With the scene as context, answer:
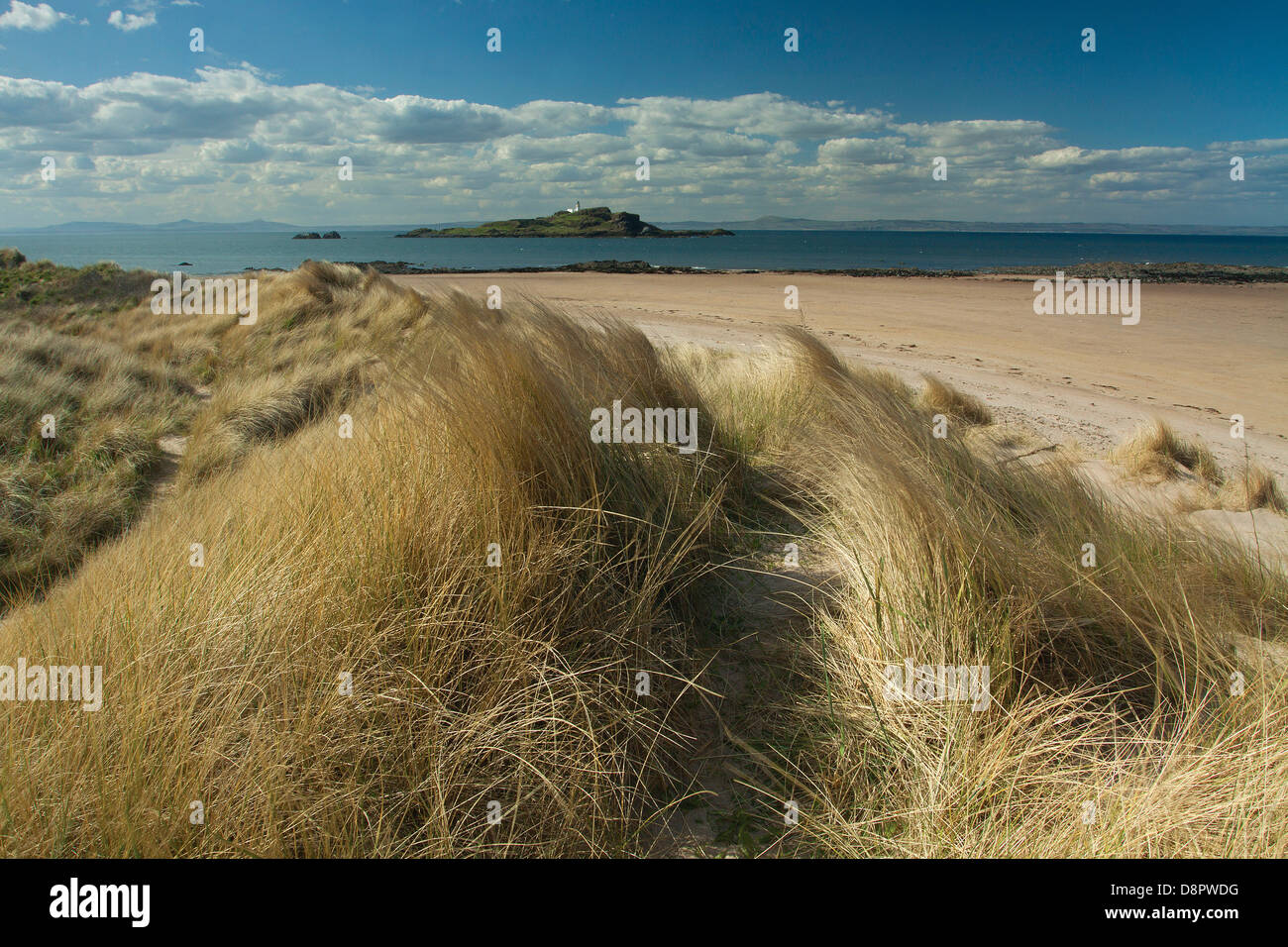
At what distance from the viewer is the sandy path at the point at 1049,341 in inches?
351

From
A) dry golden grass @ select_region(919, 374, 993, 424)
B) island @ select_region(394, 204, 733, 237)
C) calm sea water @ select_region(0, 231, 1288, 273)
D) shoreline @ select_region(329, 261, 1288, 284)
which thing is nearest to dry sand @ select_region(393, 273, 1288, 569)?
dry golden grass @ select_region(919, 374, 993, 424)

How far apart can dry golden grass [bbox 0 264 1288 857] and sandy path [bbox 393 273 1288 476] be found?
2809 millimetres

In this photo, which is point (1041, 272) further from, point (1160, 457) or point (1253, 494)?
point (1253, 494)

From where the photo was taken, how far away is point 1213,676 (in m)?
2.36

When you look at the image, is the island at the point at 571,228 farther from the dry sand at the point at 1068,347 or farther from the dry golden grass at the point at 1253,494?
the dry golden grass at the point at 1253,494

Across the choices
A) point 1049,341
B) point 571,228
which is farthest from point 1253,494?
point 571,228

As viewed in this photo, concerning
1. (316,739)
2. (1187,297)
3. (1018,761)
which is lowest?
(1018,761)

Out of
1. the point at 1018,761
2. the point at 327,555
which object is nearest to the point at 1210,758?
the point at 1018,761

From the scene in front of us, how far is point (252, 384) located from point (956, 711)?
26.6 ft

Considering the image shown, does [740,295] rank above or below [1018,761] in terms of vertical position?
above

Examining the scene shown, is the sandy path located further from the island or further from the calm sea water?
the island

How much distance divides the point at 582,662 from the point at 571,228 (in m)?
125
